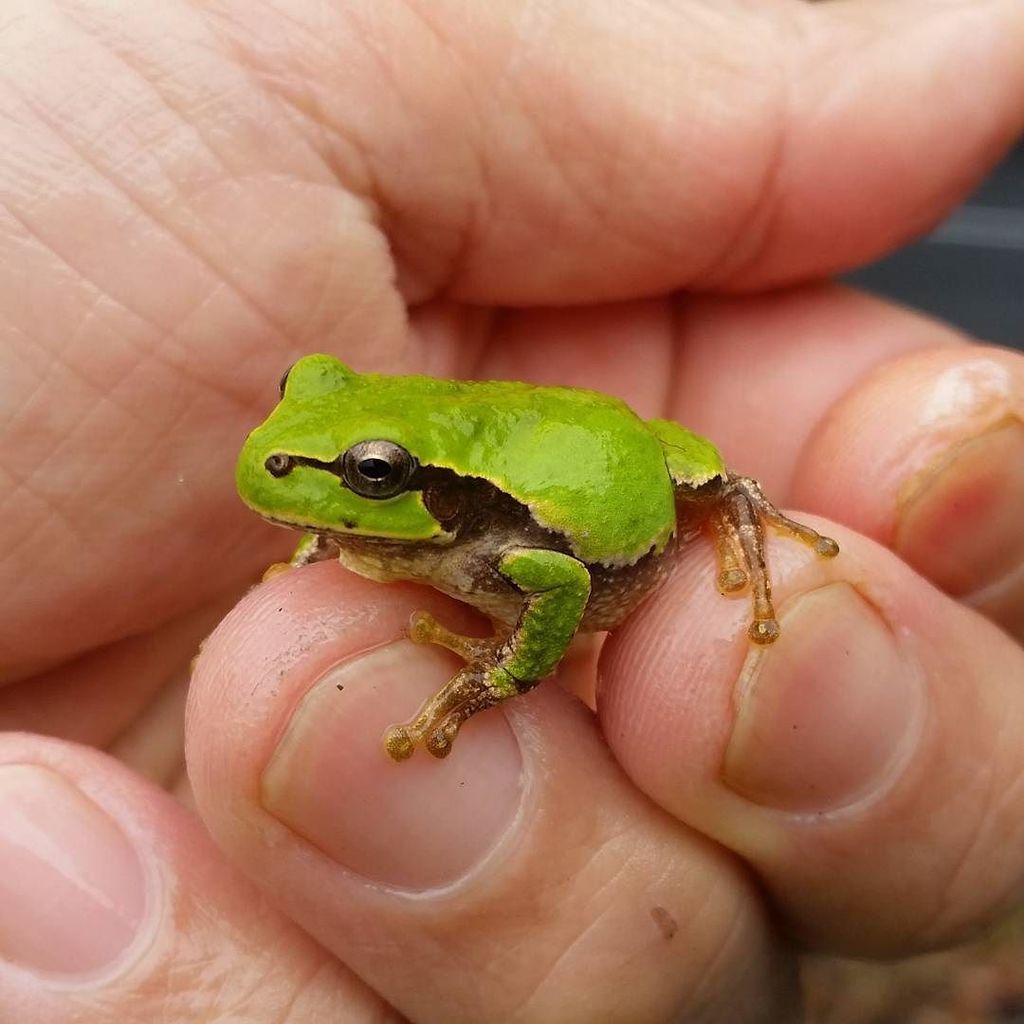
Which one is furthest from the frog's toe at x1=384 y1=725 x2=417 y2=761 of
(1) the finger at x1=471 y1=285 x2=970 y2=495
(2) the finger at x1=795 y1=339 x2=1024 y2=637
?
(1) the finger at x1=471 y1=285 x2=970 y2=495

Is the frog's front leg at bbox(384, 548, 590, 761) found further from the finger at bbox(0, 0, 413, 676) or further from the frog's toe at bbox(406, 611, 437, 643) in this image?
the finger at bbox(0, 0, 413, 676)

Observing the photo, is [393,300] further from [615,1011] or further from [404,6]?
[615,1011]

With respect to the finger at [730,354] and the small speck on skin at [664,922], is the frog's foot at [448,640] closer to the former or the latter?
the small speck on skin at [664,922]

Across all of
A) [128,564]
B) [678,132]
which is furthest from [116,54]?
[678,132]

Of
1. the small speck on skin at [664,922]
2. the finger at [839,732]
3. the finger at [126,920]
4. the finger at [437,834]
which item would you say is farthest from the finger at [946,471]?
the finger at [126,920]

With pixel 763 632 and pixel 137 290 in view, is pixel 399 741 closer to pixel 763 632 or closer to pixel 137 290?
pixel 763 632

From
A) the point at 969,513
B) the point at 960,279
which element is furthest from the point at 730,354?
the point at 960,279
